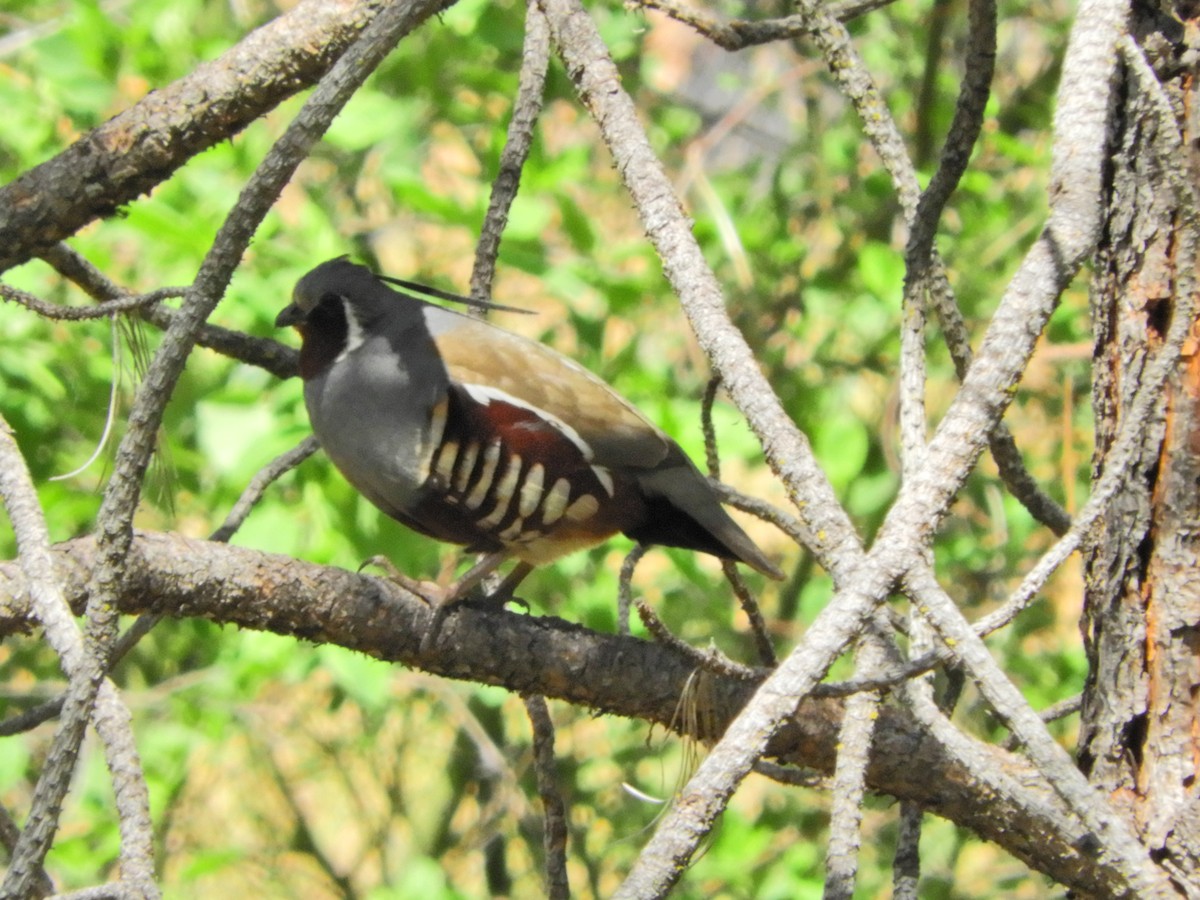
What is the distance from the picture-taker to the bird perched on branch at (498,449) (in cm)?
347

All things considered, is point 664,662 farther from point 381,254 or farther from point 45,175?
point 381,254

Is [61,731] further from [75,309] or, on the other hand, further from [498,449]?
[498,449]

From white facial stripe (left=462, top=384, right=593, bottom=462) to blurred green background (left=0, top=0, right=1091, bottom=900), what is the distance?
2.26 feet

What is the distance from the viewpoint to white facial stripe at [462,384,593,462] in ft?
11.5

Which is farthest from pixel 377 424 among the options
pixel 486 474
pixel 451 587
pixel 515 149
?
pixel 515 149

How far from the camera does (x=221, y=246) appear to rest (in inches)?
69.5

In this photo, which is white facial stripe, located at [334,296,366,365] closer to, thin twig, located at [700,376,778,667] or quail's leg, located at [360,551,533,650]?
quail's leg, located at [360,551,533,650]

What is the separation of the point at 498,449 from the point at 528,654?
0.88 m

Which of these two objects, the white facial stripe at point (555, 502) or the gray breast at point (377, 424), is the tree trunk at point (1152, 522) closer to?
the white facial stripe at point (555, 502)

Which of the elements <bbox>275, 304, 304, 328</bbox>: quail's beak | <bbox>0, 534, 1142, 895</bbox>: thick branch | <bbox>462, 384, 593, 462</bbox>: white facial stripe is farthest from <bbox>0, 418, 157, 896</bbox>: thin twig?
<bbox>275, 304, 304, 328</bbox>: quail's beak

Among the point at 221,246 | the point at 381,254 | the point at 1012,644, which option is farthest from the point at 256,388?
the point at 1012,644

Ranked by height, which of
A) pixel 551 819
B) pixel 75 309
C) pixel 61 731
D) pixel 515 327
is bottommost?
pixel 551 819

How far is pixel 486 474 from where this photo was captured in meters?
3.47

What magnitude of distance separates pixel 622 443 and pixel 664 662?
1000 millimetres
